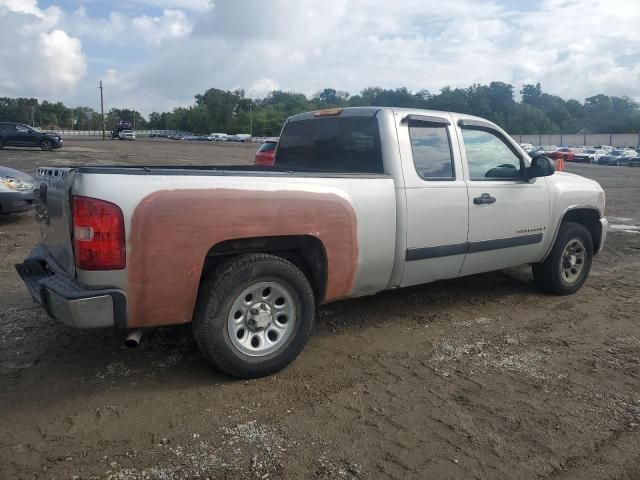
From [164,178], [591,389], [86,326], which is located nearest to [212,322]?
[86,326]

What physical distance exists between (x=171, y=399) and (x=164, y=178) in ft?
4.56

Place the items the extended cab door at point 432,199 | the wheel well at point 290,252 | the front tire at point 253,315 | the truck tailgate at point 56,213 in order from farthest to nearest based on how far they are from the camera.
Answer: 1. the extended cab door at point 432,199
2. the wheel well at point 290,252
3. the front tire at point 253,315
4. the truck tailgate at point 56,213

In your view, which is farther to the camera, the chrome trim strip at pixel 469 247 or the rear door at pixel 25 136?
the rear door at pixel 25 136

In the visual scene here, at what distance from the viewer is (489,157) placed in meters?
5.08

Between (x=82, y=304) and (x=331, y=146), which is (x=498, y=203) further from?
(x=82, y=304)

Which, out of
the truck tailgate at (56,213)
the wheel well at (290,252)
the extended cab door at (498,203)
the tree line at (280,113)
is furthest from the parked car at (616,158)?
the truck tailgate at (56,213)

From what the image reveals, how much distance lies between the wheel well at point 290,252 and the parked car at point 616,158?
51.2 metres

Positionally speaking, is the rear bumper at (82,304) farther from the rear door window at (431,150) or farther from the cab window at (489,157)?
the cab window at (489,157)

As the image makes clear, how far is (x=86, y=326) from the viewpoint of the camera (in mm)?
3090

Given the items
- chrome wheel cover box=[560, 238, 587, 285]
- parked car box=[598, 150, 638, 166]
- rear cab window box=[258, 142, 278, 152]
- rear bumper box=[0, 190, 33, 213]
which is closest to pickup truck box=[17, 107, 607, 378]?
chrome wheel cover box=[560, 238, 587, 285]

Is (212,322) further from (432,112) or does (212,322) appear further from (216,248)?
(432,112)

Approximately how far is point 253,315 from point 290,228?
25.1 inches

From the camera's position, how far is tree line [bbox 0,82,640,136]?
10044cm

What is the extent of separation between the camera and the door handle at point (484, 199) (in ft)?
15.5
